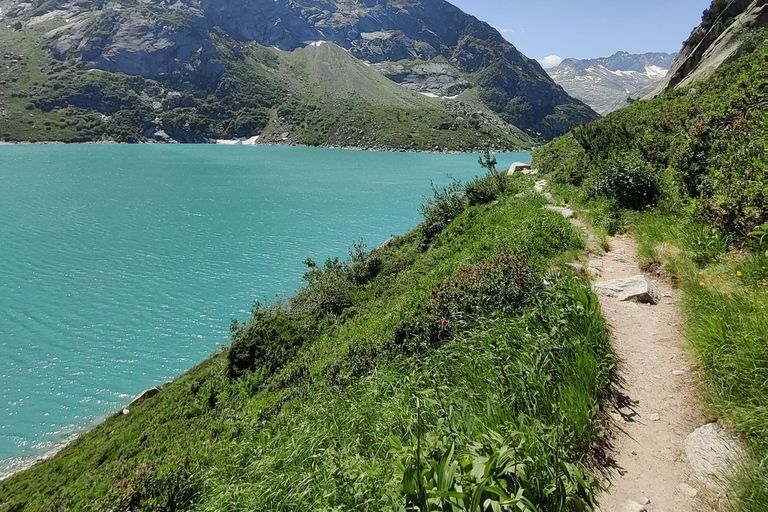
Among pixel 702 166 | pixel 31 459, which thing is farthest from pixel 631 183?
pixel 31 459

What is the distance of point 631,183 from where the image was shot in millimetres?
12055

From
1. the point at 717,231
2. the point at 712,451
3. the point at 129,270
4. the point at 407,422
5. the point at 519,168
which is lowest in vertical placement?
the point at 129,270

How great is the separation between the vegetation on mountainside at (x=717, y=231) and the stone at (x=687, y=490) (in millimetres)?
335

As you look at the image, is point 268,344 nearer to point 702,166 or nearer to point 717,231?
point 717,231

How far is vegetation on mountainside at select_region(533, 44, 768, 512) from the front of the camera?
12.8 ft

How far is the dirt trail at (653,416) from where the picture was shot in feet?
11.4

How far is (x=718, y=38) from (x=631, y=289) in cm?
4432

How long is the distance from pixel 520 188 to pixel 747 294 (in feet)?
54.0

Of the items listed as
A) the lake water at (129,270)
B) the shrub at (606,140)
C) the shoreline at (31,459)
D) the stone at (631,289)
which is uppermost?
the shrub at (606,140)

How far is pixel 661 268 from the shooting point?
789 centimetres

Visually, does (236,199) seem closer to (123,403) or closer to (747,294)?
(123,403)

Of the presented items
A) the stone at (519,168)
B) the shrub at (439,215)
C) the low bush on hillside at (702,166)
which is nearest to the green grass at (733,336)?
the low bush on hillside at (702,166)

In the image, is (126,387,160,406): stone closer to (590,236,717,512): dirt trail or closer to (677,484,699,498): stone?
(590,236,717,512): dirt trail

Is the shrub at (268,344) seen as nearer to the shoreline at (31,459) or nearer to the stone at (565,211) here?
the shoreline at (31,459)
